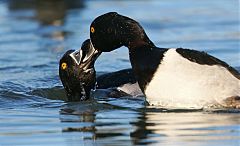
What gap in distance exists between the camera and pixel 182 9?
2061cm

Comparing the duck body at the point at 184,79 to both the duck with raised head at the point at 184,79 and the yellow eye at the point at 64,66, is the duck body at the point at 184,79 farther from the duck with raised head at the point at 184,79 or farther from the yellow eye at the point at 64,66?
the yellow eye at the point at 64,66

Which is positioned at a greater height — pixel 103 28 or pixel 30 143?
pixel 103 28

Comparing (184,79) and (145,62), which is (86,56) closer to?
(145,62)

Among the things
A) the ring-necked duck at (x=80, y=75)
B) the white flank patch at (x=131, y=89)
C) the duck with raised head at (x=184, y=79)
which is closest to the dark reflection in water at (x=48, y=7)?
the white flank patch at (x=131, y=89)

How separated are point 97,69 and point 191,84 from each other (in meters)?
4.96

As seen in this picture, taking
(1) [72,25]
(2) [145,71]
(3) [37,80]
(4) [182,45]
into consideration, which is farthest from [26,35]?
(2) [145,71]

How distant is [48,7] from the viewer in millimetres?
22359

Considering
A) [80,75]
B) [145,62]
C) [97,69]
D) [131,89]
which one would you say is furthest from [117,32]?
[97,69]

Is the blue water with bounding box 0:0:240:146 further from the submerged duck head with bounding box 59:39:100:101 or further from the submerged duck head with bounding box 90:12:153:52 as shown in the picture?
the submerged duck head with bounding box 90:12:153:52

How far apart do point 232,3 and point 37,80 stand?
9.03 metres

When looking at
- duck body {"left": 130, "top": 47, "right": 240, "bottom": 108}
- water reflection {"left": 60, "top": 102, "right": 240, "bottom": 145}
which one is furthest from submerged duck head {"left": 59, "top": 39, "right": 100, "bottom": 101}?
duck body {"left": 130, "top": 47, "right": 240, "bottom": 108}

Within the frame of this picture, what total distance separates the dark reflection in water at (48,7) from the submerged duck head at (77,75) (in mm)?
8449

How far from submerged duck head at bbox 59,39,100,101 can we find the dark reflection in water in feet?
27.7

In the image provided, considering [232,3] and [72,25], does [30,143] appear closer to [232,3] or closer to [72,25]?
Result: [72,25]
